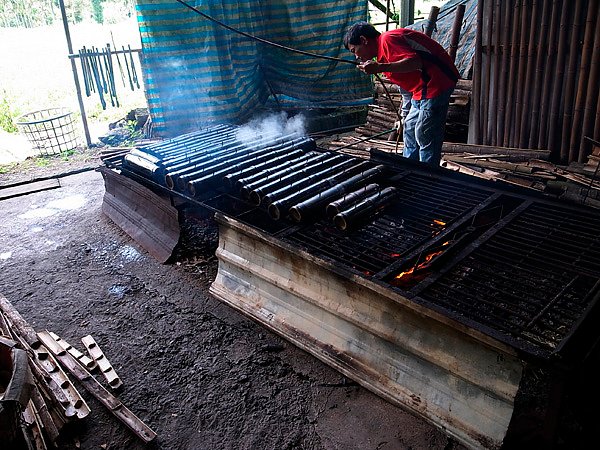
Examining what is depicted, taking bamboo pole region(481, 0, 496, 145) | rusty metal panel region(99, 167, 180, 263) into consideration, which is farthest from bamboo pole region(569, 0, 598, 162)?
rusty metal panel region(99, 167, 180, 263)

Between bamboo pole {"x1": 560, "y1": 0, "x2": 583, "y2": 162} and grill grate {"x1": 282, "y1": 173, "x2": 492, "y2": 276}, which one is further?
bamboo pole {"x1": 560, "y1": 0, "x2": 583, "y2": 162}

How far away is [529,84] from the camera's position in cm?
730

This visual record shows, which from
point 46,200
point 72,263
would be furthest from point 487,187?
point 46,200

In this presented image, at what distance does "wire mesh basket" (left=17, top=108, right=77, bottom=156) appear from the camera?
1024 cm

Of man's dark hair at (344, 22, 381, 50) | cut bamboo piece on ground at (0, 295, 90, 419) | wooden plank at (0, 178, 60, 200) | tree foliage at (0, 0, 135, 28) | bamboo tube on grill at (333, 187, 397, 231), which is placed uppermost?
tree foliage at (0, 0, 135, 28)

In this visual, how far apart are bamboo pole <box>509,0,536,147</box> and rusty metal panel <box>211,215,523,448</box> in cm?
546

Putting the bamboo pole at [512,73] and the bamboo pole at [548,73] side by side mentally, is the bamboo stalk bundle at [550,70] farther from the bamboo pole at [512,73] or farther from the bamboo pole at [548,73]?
the bamboo pole at [512,73]

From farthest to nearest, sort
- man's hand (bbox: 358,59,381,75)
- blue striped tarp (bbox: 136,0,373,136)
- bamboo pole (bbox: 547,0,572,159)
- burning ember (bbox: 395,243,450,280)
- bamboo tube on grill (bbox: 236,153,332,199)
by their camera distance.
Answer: blue striped tarp (bbox: 136,0,373,136) → bamboo pole (bbox: 547,0,572,159) → man's hand (bbox: 358,59,381,75) → bamboo tube on grill (bbox: 236,153,332,199) → burning ember (bbox: 395,243,450,280)

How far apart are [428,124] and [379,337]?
357 centimetres

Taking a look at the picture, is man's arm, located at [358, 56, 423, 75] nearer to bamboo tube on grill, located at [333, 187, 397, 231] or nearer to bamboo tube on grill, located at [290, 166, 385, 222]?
bamboo tube on grill, located at [290, 166, 385, 222]

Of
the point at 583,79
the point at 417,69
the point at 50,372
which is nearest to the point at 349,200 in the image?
the point at 417,69

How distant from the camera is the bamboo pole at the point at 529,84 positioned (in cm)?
697

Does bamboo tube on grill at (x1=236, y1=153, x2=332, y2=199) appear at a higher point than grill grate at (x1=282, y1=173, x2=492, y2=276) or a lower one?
higher

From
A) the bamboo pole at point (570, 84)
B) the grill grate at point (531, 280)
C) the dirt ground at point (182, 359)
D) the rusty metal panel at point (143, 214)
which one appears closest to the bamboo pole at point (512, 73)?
the bamboo pole at point (570, 84)
